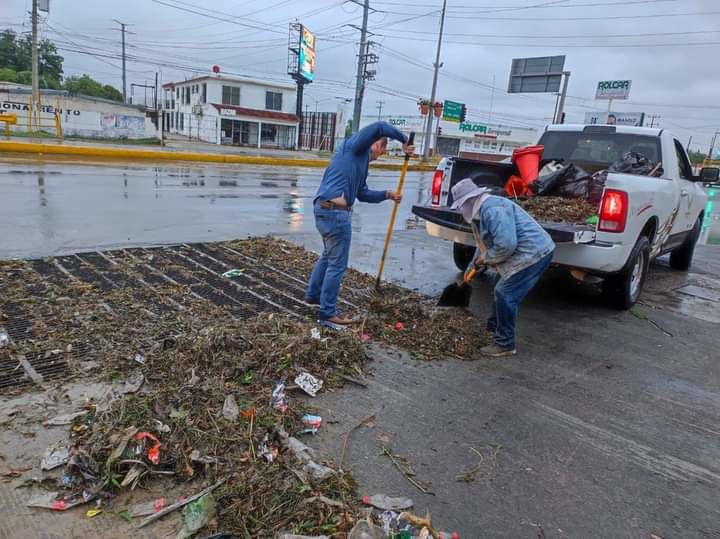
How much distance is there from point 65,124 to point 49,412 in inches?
1314

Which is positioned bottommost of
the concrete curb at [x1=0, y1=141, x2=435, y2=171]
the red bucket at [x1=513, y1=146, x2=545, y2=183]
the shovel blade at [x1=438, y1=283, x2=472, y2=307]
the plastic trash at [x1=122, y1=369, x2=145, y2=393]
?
the plastic trash at [x1=122, y1=369, x2=145, y2=393]

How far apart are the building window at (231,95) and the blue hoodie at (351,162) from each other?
47.9m

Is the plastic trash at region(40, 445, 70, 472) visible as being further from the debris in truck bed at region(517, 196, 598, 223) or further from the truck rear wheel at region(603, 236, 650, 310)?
the truck rear wheel at region(603, 236, 650, 310)

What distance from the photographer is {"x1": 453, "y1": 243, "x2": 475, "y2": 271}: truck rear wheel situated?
7120mm

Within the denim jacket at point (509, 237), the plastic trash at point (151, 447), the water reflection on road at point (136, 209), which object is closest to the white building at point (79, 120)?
the water reflection on road at point (136, 209)

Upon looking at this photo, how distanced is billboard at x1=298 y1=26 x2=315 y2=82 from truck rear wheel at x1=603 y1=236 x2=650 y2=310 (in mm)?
47293

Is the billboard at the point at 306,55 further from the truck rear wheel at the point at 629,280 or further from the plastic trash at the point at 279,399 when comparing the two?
the plastic trash at the point at 279,399

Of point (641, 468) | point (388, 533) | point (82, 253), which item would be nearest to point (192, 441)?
point (388, 533)

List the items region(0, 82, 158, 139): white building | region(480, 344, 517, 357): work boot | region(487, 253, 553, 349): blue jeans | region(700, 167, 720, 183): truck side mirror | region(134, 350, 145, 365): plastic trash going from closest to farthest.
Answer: region(134, 350, 145, 365): plastic trash, region(487, 253, 553, 349): blue jeans, region(480, 344, 517, 357): work boot, region(700, 167, 720, 183): truck side mirror, region(0, 82, 158, 139): white building

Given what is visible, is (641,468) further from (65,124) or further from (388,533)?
(65,124)

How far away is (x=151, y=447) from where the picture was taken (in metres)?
2.69

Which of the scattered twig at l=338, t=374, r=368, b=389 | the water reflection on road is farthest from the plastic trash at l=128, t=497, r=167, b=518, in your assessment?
the water reflection on road

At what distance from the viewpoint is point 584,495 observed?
2705mm

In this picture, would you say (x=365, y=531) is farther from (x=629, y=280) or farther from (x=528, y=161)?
(x=528, y=161)
